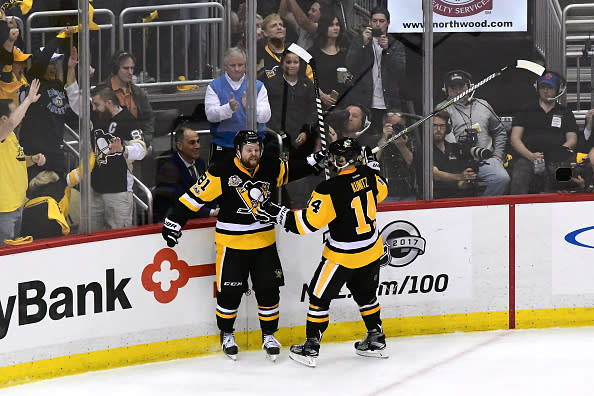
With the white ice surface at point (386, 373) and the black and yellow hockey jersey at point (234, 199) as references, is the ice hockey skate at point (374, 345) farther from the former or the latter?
the black and yellow hockey jersey at point (234, 199)

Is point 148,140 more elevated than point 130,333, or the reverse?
point 148,140

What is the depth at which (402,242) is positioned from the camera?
6023 millimetres

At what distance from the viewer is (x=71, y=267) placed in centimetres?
514

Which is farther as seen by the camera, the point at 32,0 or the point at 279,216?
the point at 279,216

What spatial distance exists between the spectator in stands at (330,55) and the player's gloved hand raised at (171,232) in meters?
1.12

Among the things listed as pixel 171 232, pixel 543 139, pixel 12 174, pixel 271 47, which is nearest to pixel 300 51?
pixel 271 47

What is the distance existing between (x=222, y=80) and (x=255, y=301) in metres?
1.15

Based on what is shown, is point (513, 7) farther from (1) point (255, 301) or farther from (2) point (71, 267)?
(2) point (71, 267)

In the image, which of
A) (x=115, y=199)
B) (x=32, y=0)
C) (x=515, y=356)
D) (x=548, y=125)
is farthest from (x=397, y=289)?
(x=32, y=0)

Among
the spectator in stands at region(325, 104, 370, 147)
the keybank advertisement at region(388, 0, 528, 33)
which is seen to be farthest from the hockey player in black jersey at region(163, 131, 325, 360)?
the keybank advertisement at region(388, 0, 528, 33)

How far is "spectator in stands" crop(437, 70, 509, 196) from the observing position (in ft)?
20.2

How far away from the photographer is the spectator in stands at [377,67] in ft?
19.6

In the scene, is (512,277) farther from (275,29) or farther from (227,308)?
(275,29)

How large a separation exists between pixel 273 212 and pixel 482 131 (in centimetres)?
148
